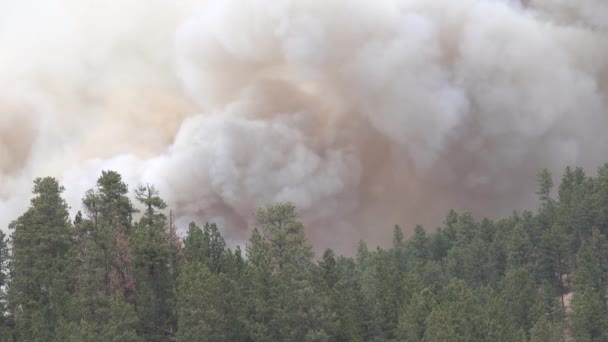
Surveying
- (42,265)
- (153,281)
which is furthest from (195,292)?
(42,265)

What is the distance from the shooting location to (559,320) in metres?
111

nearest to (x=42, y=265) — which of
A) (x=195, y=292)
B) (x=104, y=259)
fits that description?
(x=104, y=259)

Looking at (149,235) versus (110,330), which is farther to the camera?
A: (149,235)

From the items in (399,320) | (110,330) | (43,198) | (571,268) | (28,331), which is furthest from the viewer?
(571,268)

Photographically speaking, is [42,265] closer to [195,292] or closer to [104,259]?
[104,259]

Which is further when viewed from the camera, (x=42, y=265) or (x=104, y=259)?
(x=42, y=265)

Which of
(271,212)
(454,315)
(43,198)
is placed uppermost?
(43,198)

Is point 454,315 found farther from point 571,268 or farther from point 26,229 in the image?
point 571,268

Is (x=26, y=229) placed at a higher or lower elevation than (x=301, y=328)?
higher

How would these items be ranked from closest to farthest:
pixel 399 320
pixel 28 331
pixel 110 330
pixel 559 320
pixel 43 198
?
1. pixel 110 330
2. pixel 28 331
3. pixel 399 320
4. pixel 43 198
5. pixel 559 320

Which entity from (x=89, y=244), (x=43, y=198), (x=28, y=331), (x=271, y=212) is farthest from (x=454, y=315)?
(x=43, y=198)

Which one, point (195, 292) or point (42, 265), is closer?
point (195, 292)

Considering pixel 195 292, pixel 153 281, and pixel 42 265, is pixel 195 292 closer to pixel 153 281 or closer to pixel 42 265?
pixel 153 281

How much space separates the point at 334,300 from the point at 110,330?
78.9 feet
